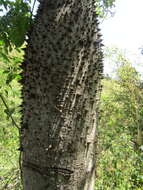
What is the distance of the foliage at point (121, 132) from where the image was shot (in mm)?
4074

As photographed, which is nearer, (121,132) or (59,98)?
(59,98)

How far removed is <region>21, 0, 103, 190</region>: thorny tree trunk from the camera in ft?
2.78

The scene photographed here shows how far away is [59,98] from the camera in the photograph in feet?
2.81

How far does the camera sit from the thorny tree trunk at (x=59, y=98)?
2.78ft

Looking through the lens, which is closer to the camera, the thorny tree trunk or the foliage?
the thorny tree trunk

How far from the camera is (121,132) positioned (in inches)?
227

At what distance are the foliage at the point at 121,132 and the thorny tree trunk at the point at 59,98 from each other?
1897 millimetres

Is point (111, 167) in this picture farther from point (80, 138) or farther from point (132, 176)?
point (80, 138)

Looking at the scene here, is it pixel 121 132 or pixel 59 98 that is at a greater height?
pixel 121 132

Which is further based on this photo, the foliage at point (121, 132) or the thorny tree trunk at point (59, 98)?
the foliage at point (121, 132)

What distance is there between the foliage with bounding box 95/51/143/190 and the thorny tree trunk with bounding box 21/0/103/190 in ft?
6.22

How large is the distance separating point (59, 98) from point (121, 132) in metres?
5.12

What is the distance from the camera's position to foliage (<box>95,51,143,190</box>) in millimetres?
4074

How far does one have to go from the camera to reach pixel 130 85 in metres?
7.75
